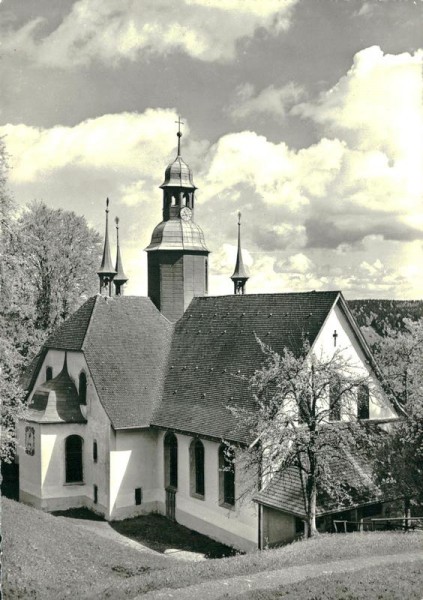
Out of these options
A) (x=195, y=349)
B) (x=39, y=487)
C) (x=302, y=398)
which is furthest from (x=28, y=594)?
(x=195, y=349)

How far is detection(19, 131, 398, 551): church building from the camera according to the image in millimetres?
25188

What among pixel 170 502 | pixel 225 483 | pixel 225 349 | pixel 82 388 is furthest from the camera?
pixel 82 388

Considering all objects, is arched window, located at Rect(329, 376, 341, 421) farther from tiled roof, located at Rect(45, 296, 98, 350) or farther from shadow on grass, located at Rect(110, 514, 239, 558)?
tiled roof, located at Rect(45, 296, 98, 350)

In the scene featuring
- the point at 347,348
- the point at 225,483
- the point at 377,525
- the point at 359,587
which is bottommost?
the point at 377,525

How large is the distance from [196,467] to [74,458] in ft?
22.4

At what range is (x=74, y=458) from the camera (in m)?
30.6

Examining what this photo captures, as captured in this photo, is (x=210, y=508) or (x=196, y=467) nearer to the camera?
(x=210, y=508)

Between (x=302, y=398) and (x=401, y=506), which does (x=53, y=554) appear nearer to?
(x=302, y=398)

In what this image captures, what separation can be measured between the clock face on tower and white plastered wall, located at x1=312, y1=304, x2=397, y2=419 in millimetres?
12306

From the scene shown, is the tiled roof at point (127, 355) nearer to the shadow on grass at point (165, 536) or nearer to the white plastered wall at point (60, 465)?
the white plastered wall at point (60, 465)

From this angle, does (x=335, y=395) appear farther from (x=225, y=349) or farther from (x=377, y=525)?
(x=225, y=349)

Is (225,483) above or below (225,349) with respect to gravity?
below

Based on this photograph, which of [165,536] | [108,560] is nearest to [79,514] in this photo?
[165,536]

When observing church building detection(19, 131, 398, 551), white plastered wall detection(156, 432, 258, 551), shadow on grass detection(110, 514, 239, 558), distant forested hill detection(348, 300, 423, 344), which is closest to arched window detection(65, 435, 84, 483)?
church building detection(19, 131, 398, 551)
